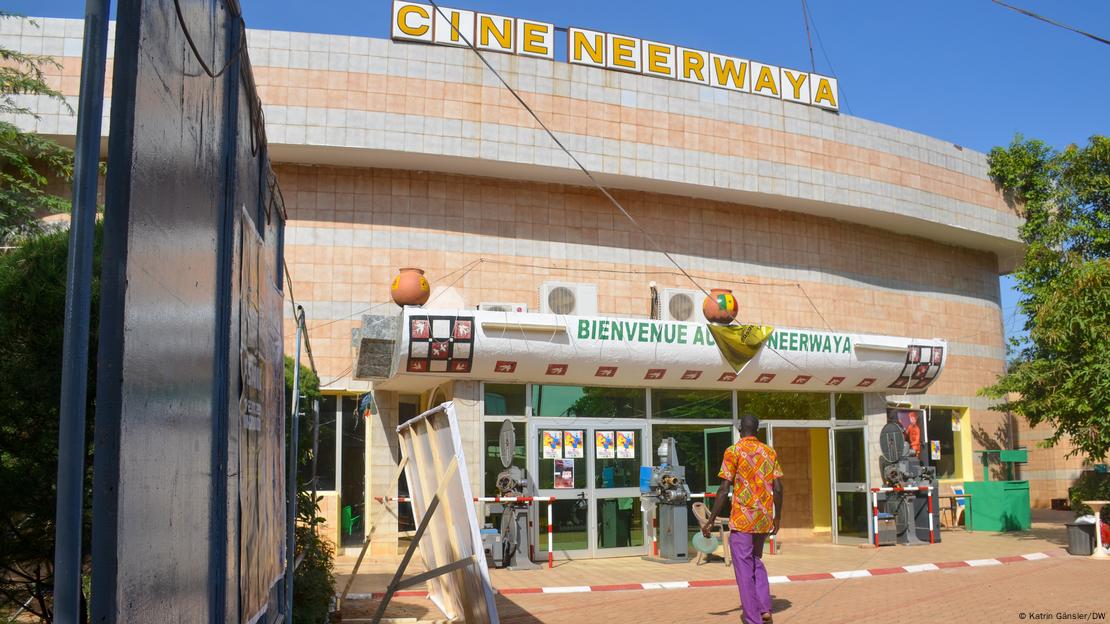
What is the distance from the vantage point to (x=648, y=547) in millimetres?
16172

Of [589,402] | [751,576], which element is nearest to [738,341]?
[589,402]

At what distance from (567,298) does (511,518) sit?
244 inches

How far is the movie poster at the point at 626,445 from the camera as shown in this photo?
16.3 meters

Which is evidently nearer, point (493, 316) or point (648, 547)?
point (493, 316)

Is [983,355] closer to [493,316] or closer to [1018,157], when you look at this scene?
[1018,157]

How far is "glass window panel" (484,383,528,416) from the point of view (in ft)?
51.1

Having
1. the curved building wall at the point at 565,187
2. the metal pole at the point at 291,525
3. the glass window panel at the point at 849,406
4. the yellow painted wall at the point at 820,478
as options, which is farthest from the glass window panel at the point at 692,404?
the metal pole at the point at 291,525

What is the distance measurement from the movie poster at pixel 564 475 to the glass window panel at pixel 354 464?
4826 mm

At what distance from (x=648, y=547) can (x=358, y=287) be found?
767cm

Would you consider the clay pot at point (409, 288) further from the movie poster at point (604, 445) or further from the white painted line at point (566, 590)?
the white painted line at point (566, 590)

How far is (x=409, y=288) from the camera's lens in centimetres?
1526

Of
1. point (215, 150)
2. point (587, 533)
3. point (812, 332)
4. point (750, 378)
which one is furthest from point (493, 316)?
point (215, 150)

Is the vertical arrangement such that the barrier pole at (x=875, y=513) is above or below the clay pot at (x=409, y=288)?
below

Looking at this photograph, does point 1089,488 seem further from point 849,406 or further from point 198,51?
point 198,51
